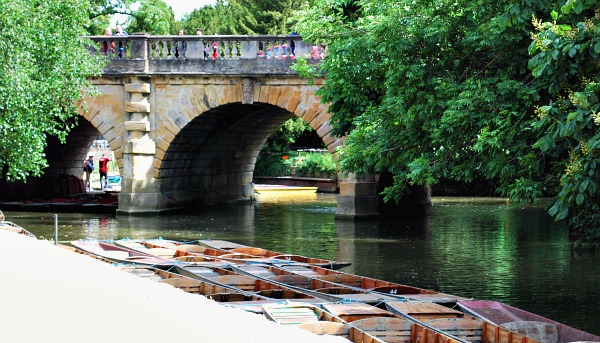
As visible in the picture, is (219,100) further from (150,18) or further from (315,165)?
(315,165)

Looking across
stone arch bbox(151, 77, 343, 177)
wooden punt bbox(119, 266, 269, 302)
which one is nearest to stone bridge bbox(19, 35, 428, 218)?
stone arch bbox(151, 77, 343, 177)

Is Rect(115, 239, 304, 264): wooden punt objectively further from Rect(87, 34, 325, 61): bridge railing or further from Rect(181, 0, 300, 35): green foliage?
Rect(181, 0, 300, 35): green foliage

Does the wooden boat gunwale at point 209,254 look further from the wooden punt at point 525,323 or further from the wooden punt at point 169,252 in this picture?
the wooden punt at point 525,323

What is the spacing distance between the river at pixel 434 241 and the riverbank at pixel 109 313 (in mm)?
5499

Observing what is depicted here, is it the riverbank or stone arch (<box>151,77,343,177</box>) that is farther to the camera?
stone arch (<box>151,77,343,177</box>)

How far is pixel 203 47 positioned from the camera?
26391 mm

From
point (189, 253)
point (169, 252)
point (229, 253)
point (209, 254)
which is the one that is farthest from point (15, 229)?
point (229, 253)

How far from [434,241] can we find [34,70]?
28.3 feet

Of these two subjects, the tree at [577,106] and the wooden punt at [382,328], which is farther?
the wooden punt at [382,328]

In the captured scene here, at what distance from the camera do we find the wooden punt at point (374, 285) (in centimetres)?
1161

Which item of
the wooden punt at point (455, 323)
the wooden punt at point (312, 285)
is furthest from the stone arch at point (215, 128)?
the wooden punt at point (455, 323)

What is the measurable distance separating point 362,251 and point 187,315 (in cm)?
1161

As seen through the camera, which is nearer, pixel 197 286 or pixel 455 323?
pixel 455 323

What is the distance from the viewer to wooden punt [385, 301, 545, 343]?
9344 millimetres
